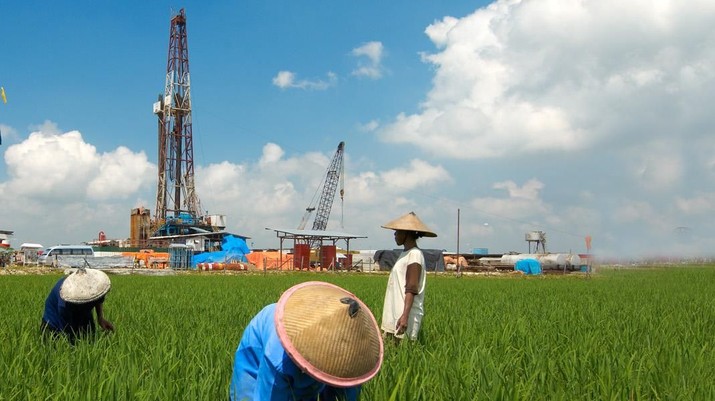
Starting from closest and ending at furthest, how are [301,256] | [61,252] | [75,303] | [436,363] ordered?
[436,363], [75,303], [61,252], [301,256]

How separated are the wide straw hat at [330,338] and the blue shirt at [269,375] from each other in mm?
125

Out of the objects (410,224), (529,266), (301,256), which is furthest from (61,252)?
(410,224)

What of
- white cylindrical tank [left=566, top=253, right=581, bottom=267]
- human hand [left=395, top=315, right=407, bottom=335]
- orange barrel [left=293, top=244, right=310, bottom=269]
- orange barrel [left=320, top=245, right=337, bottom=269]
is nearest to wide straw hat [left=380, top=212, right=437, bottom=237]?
human hand [left=395, top=315, right=407, bottom=335]

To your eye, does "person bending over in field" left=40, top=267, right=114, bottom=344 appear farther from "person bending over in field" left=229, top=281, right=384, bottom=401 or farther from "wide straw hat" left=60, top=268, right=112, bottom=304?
"person bending over in field" left=229, top=281, right=384, bottom=401

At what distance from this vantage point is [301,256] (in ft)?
91.8

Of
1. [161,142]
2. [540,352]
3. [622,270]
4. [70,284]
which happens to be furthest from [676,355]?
[161,142]

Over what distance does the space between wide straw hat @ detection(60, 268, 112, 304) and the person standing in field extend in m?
1.82

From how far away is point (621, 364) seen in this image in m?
3.27

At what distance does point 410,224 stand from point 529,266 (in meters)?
28.6

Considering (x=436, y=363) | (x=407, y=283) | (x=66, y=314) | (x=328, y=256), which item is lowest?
(x=328, y=256)

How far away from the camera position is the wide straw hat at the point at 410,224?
3.88m

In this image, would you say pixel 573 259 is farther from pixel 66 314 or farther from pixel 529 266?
pixel 66 314

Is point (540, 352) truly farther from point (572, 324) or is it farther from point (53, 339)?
point (53, 339)

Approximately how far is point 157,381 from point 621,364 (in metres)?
2.48
